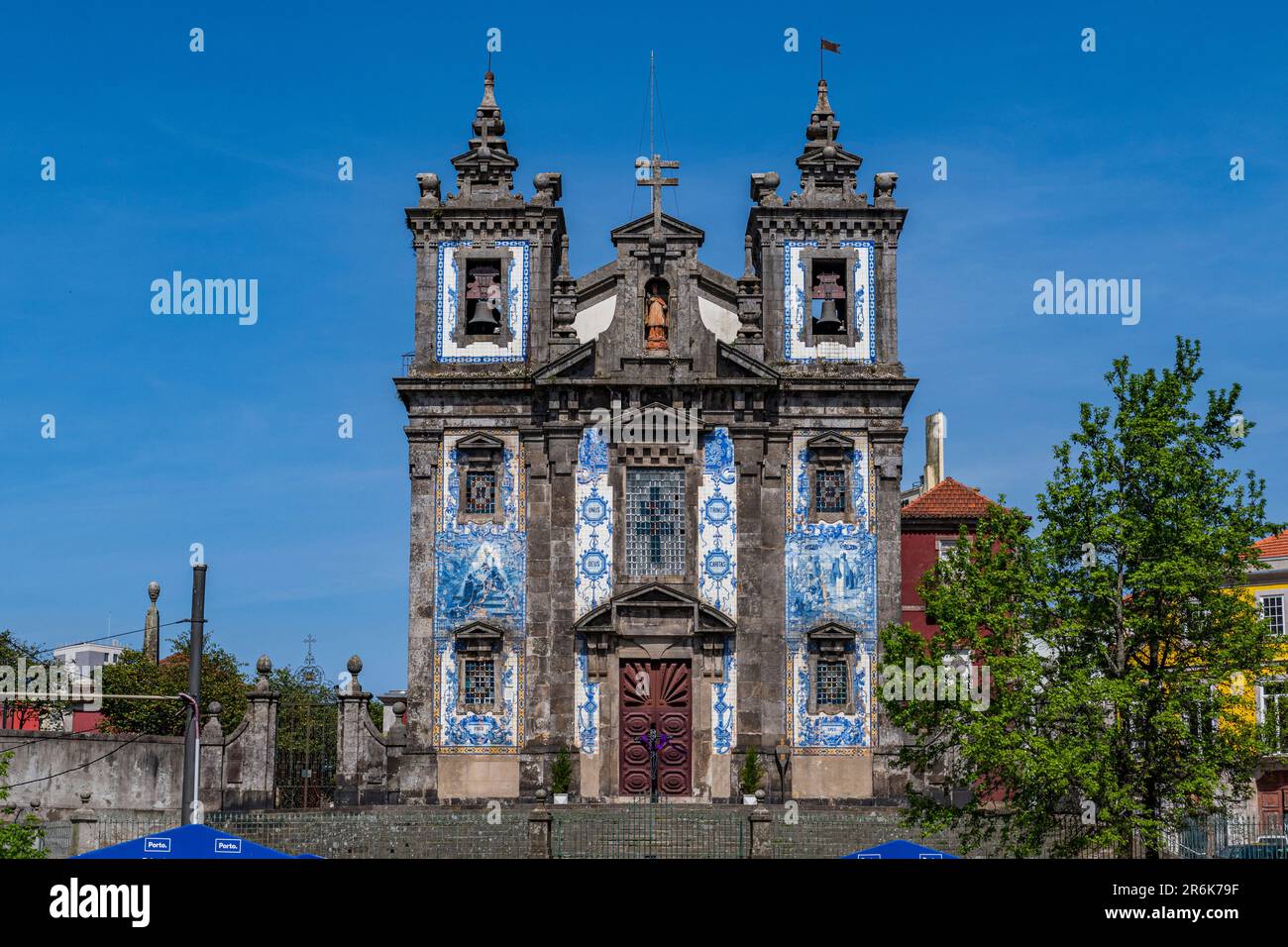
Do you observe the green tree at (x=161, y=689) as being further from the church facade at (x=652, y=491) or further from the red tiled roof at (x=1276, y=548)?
the red tiled roof at (x=1276, y=548)

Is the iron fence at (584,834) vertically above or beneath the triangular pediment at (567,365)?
beneath

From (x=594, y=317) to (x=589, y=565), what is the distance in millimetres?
6184

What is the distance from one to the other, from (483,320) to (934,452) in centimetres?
1741

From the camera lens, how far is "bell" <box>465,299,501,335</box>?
40656mm

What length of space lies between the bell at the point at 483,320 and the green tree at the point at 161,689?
16403 mm

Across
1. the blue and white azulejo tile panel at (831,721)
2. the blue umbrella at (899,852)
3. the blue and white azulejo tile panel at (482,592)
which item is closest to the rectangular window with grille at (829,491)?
the blue and white azulejo tile panel at (831,721)

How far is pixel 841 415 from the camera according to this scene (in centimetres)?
3994

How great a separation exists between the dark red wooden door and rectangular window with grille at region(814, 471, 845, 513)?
4.84 metres

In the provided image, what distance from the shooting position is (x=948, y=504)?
43656 millimetres

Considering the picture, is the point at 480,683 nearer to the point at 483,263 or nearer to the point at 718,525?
the point at 718,525

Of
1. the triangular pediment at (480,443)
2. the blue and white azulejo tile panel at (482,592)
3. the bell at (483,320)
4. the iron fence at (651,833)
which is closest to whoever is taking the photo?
the iron fence at (651,833)

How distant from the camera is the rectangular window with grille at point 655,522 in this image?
3906 cm

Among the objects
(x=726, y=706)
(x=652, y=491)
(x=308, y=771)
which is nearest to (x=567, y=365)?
(x=652, y=491)
